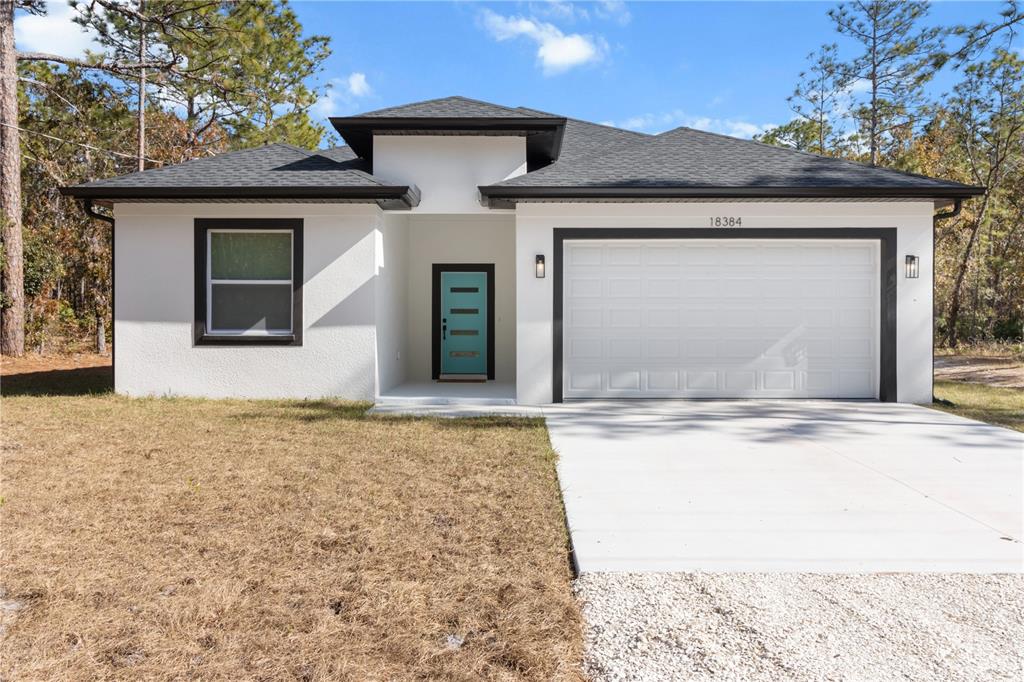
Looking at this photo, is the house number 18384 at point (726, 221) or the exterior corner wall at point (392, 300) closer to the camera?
the house number 18384 at point (726, 221)

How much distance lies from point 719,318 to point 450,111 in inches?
207

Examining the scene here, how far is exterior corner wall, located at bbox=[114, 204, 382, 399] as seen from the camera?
9.96m

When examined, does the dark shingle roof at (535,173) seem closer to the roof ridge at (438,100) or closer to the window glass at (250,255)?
the roof ridge at (438,100)

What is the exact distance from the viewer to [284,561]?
368 cm

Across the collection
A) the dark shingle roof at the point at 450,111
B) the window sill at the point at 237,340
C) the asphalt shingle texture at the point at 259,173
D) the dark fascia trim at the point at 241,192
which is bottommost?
the window sill at the point at 237,340

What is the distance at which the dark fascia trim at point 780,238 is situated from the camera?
392 inches

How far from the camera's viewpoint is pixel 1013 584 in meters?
3.45

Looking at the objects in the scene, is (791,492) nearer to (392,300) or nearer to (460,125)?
(460,125)

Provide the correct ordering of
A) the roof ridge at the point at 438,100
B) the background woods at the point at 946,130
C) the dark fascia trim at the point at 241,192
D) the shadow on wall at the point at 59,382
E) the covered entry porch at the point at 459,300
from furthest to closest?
the background woods at the point at 946,130 → the covered entry porch at the point at 459,300 → the roof ridge at the point at 438,100 → the shadow on wall at the point at 59,382 → the dark fascia trim at the point at 241,192

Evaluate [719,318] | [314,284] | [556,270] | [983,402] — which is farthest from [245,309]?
[983,402]

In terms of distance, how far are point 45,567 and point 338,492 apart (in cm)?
186

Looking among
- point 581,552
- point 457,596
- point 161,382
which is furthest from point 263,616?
point 161,382

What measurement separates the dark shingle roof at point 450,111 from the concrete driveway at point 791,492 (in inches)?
195

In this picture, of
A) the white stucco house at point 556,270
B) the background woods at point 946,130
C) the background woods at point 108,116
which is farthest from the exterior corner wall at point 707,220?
the background woods at point 946,130
